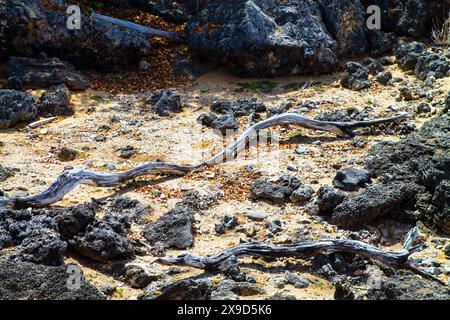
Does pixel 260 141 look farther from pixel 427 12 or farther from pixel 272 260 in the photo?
pixel 427 12

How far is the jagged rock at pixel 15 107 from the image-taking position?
965 cm

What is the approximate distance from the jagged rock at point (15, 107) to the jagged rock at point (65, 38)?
159cm

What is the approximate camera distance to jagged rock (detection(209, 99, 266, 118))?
10.1 meters

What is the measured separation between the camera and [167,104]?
10.3 meters

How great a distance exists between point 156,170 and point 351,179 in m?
2.35

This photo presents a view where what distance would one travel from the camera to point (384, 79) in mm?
10719

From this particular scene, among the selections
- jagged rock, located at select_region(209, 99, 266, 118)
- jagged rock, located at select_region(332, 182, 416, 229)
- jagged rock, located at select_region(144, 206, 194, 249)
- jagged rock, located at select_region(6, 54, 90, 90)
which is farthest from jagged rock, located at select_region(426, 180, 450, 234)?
jagged rock, located at select_region(6, 54, 90, 90)

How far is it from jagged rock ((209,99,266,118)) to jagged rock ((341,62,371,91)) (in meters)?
1.54

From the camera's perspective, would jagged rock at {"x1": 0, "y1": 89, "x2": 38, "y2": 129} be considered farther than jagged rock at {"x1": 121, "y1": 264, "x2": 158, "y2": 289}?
Yes

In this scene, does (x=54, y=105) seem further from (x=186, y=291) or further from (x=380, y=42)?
(x=380, y=42)

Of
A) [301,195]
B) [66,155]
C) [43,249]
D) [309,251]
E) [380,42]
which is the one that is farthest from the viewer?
[380,42]

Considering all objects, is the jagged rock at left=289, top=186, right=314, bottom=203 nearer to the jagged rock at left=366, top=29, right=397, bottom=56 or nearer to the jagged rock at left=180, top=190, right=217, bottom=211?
the jagged rock at left=180, top=190, right=217, bottom=211

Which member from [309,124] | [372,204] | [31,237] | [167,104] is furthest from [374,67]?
[31,237]

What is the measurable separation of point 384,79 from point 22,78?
5.69 m
